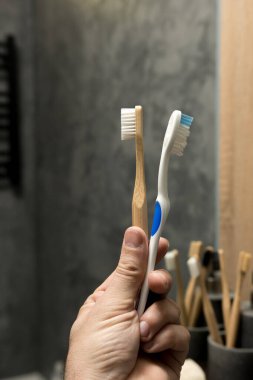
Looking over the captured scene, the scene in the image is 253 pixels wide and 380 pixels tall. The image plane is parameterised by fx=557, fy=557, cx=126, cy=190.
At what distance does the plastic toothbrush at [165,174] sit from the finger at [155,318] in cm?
3

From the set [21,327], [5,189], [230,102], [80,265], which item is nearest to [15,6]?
[5,189]

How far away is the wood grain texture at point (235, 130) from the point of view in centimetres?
115

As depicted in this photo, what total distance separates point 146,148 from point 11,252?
1381 mm

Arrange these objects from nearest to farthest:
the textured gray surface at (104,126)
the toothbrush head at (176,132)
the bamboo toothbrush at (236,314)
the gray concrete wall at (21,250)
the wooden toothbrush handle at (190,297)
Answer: the toothbrush head at (176,132) < the bamboo toothbrush at (236,314) < the wooden toothbrush handle at (190,297) < the textured gray surface at (104,126) < the gray concrete wall at (21,250)

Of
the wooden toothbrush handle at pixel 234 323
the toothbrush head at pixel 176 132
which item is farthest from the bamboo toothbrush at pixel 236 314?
the toothbrush head at pixel 176 132

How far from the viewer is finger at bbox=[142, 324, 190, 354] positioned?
715mm

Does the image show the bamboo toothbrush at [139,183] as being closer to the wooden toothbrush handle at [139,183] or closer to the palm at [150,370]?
the wooden toothbrush handle at [139,183]

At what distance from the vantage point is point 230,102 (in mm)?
1210

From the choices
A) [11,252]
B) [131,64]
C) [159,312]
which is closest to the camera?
[159,312]

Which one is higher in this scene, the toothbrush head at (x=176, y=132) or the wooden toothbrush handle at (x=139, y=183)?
the toothbrush head at (x=176, y=132)

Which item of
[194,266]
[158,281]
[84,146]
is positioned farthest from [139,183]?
[84,146]

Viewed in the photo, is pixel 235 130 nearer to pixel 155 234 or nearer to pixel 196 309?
pixel 196 309

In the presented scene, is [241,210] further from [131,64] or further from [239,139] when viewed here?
[131,64]

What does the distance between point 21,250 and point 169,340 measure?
2.09m
